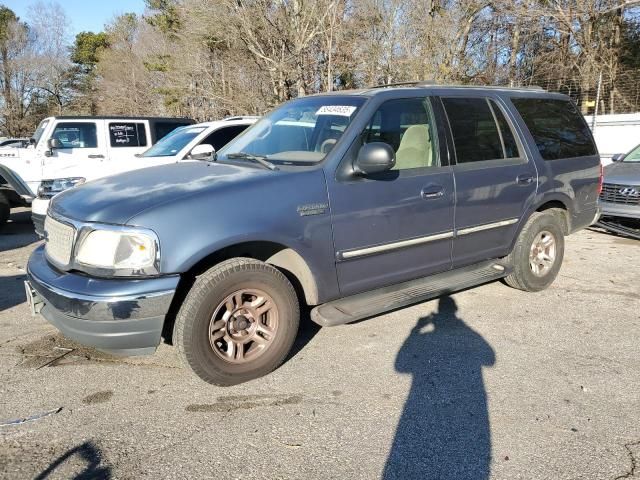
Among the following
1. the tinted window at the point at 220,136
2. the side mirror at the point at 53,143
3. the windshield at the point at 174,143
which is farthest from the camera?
the side mirror at the point at 53,143

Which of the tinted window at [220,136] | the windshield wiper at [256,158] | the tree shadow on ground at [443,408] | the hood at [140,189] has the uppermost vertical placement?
the tinted window at [220,136]

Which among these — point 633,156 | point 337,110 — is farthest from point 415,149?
point 633,156

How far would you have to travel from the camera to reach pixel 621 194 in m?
7.51

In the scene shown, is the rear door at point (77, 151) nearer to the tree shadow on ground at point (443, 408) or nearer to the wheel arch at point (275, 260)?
the wheel arch at point (275, 260)

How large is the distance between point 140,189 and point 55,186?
5.35 meters

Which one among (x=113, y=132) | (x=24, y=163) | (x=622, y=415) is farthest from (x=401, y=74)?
(x=622, y=415)

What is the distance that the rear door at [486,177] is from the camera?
4.27m

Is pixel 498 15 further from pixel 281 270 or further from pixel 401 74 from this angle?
pixel 281 270

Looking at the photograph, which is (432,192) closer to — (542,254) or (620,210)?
(542,254)

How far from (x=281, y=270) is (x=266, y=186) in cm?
66

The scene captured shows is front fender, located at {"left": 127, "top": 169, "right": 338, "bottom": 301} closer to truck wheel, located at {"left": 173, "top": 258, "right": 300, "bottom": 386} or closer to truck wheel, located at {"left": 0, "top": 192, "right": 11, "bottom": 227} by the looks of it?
truck wheel, located at {"left": 173, "top": 258, "right": 300, "bottom": 386}

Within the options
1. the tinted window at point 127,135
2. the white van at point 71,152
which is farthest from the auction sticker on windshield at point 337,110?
the tinted window at point 127,135

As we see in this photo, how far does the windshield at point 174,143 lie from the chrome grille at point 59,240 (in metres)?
4.28

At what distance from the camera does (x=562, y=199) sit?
5.12 m
